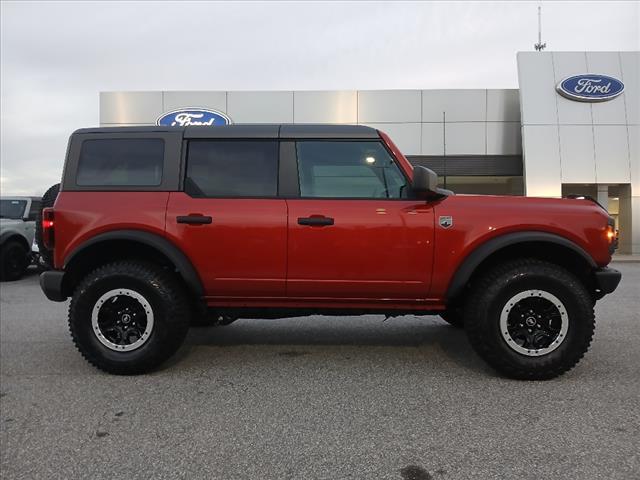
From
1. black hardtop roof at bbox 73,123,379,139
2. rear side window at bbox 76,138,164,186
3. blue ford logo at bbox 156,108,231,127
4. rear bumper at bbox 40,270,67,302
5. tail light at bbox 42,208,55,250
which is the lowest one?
rear bumper at bbox 40,270,67,302

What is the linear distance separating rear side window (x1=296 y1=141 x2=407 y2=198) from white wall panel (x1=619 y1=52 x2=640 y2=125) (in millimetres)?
18574

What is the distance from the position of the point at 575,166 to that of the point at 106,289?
60.7 feet

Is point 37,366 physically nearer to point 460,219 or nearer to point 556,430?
point 460,219

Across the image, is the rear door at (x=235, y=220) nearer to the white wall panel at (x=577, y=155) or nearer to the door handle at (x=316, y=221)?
the door handle at (x=316, y=221)

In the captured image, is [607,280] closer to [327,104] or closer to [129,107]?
[327,104]

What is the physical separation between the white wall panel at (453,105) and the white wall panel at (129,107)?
10571 millimetres

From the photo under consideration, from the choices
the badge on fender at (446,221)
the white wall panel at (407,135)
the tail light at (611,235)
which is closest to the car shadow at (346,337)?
the badge on fender at (446,221)

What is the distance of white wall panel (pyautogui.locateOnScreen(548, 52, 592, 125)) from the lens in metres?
18.1

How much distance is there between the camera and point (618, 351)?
4348 millimetres

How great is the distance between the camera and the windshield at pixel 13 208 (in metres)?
10.6

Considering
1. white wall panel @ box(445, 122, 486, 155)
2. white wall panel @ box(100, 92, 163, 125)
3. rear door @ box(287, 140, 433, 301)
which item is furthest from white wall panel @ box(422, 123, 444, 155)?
rear door @ box(287, 140, 433, 301)

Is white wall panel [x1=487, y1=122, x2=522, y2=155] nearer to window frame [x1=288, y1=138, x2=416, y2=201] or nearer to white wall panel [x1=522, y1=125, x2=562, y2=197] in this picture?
white wall panel [x1=522, y1=125, x2=562, y2=197]

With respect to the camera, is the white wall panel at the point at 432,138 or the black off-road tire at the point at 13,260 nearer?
the black off-road tire at the point at 13,260

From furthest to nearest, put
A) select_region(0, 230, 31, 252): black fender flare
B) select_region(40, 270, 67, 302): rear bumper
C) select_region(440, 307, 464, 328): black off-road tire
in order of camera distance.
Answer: select_region(0, 230, 31, 252): black fender flare
select_region(440, 307, 464, 328): black off-road tire
select_region(40, 270, 67, 302): rear bumper
